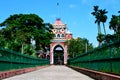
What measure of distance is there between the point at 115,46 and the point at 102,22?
85.9 metres

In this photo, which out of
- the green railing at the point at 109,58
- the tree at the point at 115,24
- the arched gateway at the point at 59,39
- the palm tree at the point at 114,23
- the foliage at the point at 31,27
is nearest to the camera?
the green railing at the point at 109,58

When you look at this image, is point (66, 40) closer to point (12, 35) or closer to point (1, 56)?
point (12, 35)

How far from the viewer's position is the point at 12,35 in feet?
230

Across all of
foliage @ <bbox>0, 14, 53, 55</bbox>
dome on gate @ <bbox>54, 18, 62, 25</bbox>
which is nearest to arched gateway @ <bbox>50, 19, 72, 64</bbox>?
dome on gate @ <bbox>54, 18, 62, 25</bbox>

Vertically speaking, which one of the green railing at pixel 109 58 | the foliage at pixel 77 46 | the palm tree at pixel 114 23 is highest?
the palm tree at pixel 114 23

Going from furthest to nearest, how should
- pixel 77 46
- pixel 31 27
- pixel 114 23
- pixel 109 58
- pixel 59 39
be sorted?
pixel 59 39
pixel 77 46
pixel 114 23
pixel 31 27
pixel 109 58

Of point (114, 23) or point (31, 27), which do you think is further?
point (114, 23)

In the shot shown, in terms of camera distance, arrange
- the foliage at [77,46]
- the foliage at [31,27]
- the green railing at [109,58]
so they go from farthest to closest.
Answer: the foliage at [77,46] < the foliage at [31,27] < the green railing at [109,58]

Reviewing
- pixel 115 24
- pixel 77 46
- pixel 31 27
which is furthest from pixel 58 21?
pixel 31 27

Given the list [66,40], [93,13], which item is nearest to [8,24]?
[93,13]

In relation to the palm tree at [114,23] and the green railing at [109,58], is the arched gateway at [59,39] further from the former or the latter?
the green railing at [109,58]

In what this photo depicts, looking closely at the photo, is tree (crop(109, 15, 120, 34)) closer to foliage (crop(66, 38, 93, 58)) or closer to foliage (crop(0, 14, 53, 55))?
foliage (crop(0, 14, 53, 55))

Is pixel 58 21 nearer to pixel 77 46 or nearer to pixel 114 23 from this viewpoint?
pixel 77 46

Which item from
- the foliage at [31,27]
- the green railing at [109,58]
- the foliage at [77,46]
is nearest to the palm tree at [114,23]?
the foliage at [31,27]
